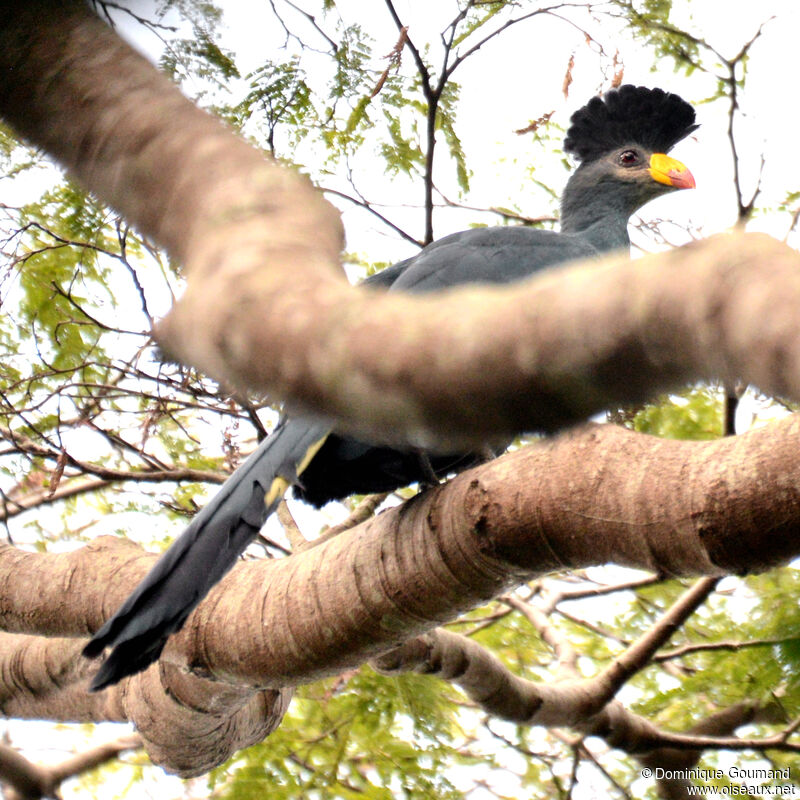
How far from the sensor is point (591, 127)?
510cm

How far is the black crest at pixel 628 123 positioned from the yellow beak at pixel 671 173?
6.2 inches

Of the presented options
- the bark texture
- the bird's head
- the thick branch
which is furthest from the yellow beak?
the thick branch

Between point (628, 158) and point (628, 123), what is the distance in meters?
0.17

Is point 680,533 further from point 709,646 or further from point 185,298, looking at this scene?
point 709,646

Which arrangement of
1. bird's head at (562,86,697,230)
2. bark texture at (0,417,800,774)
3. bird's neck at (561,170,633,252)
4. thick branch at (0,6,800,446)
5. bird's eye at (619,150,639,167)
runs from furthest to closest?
bird's eye at (619,150,639,167) → bird's head at (562,86,697,230) → bird's neck at (561,170,633,252) → bark texture at (0,417,800,774) → thick branch at (0,6,800,446)

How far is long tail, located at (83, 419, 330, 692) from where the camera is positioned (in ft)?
7.22

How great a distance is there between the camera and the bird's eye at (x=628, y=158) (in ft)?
16.5

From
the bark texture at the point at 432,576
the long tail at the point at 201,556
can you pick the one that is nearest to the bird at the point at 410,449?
the long tail at the point at 201,556

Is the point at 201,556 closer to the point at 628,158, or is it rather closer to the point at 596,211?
the point at 596,211

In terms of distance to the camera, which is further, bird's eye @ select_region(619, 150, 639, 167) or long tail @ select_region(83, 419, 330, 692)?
bird's eye @ select_region(619, 150, 639, 167)

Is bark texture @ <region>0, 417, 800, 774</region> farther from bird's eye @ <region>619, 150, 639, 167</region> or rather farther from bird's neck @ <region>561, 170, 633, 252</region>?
bird's eye @ <region>619, 150, 639, 167</region>

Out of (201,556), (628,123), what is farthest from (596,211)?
(201,556)

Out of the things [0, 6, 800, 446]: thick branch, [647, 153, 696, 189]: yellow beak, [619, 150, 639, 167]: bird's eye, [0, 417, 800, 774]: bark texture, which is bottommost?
[0, 417, 800, 774]: bark texture

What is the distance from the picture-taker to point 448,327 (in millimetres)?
833
